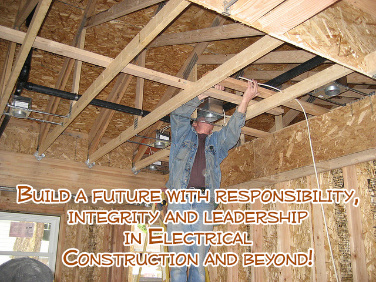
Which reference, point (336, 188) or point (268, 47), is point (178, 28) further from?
point (336, 188)

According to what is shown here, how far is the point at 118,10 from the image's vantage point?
3713 mm

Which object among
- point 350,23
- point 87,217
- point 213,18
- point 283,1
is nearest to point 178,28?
point 213,18

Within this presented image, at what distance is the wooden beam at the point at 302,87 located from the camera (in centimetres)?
277

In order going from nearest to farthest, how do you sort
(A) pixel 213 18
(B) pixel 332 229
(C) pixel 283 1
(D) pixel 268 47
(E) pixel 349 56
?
(C) pixel 283 1
(E) pixel 349 56
(D) pixel 268 47
(B) pixel 332 229
(A) pixel 213 18

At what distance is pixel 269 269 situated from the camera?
3.72 m

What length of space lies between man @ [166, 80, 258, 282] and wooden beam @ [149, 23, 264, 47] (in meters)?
0.62

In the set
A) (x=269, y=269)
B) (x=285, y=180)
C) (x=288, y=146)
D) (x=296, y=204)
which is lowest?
(x=269, y=269)

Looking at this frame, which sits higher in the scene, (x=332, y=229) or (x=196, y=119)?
(x=196, y=119)

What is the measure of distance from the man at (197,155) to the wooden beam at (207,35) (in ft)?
2.03

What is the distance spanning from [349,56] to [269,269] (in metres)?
2.35

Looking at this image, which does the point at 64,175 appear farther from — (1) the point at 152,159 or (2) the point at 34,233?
(2) the point at 34,233

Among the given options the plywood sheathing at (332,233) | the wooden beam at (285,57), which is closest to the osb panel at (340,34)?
the wooden beam at (285,57)

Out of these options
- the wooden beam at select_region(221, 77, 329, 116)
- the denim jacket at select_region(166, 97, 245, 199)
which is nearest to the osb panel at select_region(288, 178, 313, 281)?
the wooden beam at select_region(221, 77, 329, 116)

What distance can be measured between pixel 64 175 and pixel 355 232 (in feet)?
12.0
